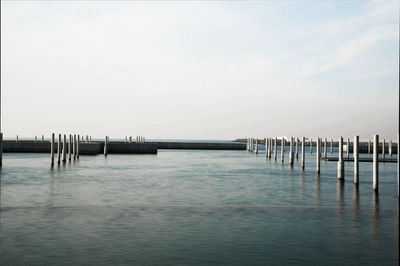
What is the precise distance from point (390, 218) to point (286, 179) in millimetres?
14029

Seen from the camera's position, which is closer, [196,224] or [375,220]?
[196,224]

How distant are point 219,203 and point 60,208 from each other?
6.05 metres

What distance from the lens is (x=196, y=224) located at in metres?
13.4

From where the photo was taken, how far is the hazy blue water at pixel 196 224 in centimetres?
992

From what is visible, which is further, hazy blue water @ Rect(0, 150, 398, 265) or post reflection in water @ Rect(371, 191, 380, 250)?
post reflection in water @ Rect(371, 191, 380, 250)

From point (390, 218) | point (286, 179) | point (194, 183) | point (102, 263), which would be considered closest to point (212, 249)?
point (102, 263)

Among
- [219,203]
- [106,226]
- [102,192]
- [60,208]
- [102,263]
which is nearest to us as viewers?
[102,263]

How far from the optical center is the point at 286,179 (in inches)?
1139

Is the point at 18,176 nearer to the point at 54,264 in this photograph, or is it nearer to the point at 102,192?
the point at 102,192

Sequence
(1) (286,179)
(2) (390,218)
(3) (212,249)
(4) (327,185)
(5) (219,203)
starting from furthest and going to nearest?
(1) (286,179)
(4) (327,185)
(5) (219,203)
(2) (390,218)
(3) (212,249)

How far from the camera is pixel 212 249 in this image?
10453 mm

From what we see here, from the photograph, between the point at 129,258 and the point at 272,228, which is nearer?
the point at 129,258

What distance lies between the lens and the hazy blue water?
992cm

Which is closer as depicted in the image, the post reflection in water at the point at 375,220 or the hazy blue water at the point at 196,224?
the hazy blue water at the point at 196,224
